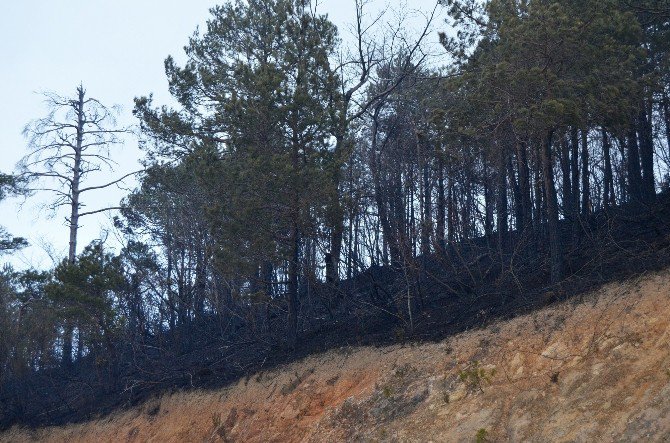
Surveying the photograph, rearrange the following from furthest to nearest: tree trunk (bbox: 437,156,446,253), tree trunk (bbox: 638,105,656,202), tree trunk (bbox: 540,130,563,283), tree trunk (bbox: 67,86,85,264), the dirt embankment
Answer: tree trunk (bbox: 67,86,85,264)
tree trunk (bbox: 437,156,446,253)
tree trunk (bbox: 638,105,656,202)
tree trunk (bbox: 540,130,563,283)
the dirt embankment

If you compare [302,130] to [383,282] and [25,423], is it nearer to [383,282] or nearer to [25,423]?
[383,282]

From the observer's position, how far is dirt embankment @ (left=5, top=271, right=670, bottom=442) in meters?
12.4

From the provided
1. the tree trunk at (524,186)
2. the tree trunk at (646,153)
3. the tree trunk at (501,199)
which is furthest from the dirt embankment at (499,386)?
the tree trunk at (646,153)

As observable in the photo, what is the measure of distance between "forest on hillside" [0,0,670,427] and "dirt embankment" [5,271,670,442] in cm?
109

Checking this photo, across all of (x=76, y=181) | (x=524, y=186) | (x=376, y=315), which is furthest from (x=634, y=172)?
(x=76, y=181)

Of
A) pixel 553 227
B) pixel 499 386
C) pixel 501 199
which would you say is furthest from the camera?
pixel 501 199

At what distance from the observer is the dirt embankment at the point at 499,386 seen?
40.5ft

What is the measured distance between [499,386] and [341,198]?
782 centimetres

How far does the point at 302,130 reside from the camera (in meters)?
21.2

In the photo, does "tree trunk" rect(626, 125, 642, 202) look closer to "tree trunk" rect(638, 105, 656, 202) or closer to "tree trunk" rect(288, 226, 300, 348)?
"tree trunk" rect(638, 105, 656, 202)

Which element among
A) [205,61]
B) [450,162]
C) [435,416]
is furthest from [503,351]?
[205,61]

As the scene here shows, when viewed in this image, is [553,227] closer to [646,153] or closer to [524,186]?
[524,186]

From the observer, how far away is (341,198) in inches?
824

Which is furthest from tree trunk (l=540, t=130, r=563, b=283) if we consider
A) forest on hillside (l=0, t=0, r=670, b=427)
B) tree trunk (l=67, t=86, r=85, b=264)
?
tree trunk (l=67, t=86, r=85, b=264)
